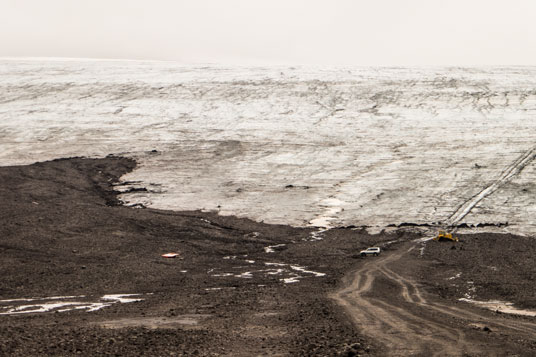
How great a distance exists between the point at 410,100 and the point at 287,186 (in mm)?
15563

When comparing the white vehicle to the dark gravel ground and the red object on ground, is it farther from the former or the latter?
the red object on ground

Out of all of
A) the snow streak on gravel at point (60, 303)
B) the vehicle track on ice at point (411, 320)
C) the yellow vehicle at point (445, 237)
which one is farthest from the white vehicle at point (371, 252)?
the snow streak on gravel at point (60, 303)

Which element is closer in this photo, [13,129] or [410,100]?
[13,129]

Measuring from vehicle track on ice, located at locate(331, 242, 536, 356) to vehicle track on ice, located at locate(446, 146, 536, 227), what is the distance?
8087 mm

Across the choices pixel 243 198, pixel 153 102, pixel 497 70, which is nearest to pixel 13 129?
pixel 153 102

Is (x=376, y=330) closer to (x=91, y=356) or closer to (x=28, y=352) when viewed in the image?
(x=91, y=356)

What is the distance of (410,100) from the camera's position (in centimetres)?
3912

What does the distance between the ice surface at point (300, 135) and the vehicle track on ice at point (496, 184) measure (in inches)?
4.6

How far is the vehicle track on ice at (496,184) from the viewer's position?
22858 millimetres

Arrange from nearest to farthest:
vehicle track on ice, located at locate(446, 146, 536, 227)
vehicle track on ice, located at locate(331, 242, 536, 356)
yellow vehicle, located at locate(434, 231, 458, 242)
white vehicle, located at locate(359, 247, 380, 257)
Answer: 1. vehicle track on ice, located at locate(331, 242, 536, 356)
2. white vehicle, located at locate(359, 247, 380, 257)
3. yellow vehicle, located at locate(434, 231, 458, 242)
4. vehicle track on ice, located at locate(446, 146, 536, 227)

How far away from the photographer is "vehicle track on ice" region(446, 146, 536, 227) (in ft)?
75.0

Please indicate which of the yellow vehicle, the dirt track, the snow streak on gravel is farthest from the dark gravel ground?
the yellow vehicle

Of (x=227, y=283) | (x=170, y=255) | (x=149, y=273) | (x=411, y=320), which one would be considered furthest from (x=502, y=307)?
(x=170, y=255)

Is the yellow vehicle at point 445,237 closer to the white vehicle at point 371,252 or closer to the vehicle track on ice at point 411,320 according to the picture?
the white vehicle at point 371,252
